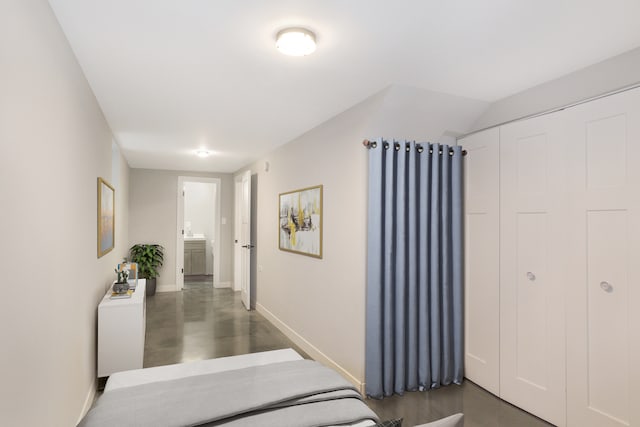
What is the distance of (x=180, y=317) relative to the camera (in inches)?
211

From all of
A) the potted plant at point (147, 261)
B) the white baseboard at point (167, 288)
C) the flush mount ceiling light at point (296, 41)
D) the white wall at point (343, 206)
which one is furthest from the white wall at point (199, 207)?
the flush mount ceiling light at point (296, 41)

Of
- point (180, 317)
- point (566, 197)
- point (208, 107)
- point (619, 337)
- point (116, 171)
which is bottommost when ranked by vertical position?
point (180, 317)

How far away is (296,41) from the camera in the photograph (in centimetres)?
196

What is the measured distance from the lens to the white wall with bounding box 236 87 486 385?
3.01m

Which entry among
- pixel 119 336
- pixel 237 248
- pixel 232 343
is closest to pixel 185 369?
pixel 119 336

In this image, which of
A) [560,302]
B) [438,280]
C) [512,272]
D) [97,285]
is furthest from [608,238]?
[97,285]

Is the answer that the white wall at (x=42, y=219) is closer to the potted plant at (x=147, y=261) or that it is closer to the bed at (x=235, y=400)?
the bed at (x=235, y=400)

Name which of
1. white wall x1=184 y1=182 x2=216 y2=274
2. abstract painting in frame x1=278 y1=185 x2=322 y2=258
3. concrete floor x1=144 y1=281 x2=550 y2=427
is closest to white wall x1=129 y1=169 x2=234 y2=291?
concrete floor x1=144 y1=281 x2=550 y2=427

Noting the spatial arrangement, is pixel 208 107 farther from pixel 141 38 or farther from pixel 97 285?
pixel 97 285

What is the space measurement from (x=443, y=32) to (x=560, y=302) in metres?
1.99

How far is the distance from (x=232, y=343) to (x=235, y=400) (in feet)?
8.58

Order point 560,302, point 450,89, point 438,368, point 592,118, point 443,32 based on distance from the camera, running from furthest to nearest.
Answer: point 438,368
point 450,89
point 560,302
point 592,118
point 443,32

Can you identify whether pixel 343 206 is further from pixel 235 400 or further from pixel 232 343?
pixel 232 343

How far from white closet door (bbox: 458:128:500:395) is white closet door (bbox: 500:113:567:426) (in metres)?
0.07
